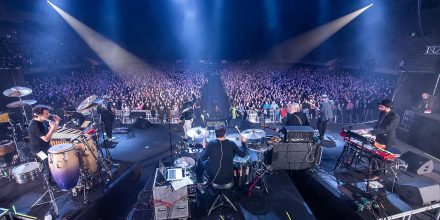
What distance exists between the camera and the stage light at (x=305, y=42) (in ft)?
110

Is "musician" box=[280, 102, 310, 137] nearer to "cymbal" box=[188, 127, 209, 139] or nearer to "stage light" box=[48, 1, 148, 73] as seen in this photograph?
"cymbal" box=[188, 127, 209, 139]

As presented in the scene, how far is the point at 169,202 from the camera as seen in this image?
442 centimetres

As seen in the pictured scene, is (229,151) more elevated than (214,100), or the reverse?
(214,100)

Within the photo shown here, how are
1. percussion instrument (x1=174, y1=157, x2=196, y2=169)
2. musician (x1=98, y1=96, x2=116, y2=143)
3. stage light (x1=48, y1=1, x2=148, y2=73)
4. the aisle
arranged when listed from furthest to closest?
stage light (x1=48, y1=1, x2=148, y2=73), the aisle, musician (x1=98, y1=96, x2=116, y2=143), percussion instrument (x1=174, y1=157, x2=196, y2=169)

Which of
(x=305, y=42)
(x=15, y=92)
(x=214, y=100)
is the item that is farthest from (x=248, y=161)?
(x=305, y=42)

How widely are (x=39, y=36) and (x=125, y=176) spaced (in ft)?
88.2

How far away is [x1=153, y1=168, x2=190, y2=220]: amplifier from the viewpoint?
14.3 feet

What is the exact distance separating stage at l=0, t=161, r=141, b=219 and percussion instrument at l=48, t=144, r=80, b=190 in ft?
1.38

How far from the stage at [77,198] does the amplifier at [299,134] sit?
4.33 meters

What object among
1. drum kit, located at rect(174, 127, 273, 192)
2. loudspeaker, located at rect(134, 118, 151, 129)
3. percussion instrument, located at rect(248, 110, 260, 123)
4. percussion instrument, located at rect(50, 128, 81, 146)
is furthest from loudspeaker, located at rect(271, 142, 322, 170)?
loudspeaker, located at rect(134, 118, 151, 129)

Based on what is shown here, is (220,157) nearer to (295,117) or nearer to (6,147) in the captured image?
(295,117)

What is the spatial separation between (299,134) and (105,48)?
42907 mm

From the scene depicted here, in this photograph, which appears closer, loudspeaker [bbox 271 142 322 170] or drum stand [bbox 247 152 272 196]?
drum stand [bbox 247 152 272 196]

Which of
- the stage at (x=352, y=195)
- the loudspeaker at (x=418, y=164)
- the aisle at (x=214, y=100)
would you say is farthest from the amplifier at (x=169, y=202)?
the aisle at (x=214, y=100)
